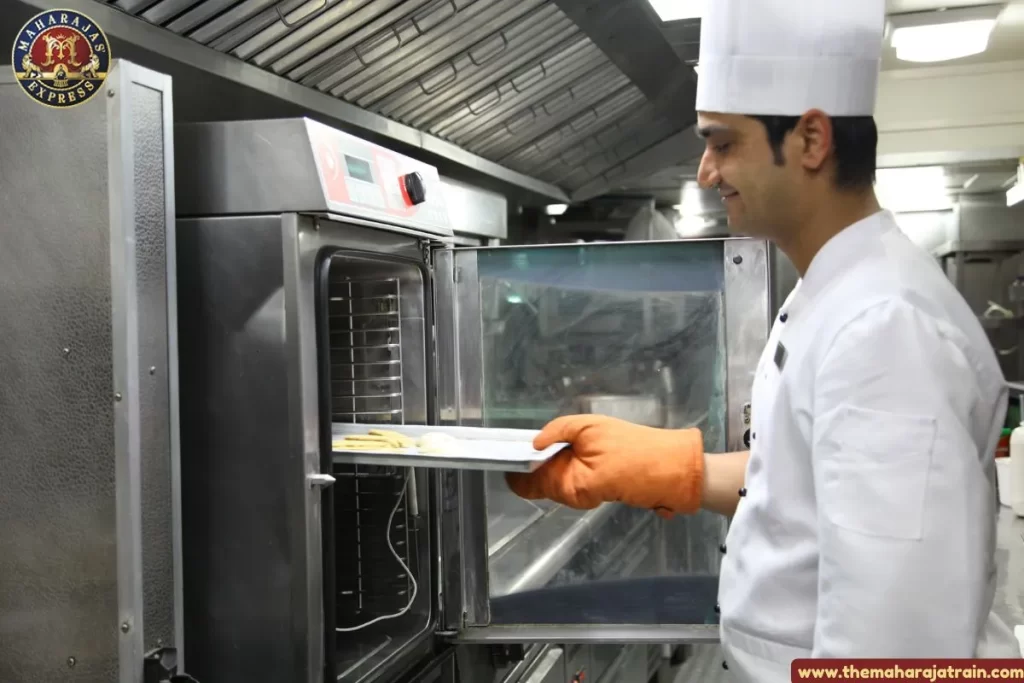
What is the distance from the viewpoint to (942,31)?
3074 mm

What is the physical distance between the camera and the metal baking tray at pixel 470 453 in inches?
56.2

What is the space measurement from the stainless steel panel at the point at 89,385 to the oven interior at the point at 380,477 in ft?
1.81

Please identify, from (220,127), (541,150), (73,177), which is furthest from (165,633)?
(541,150)

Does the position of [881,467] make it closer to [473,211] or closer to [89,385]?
[89,385]

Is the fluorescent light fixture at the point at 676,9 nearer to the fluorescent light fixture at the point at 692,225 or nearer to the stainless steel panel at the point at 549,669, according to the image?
the stainless steel panel at the point at 549,669

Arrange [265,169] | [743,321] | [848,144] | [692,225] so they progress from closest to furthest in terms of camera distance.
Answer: [848,144], [265,169], [743,321], [692,225]

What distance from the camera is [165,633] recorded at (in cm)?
129

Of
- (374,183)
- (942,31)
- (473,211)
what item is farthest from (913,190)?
(374,183)

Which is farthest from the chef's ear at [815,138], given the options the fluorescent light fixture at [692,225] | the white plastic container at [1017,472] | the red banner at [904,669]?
the fluorescent light fixture at [692,225]

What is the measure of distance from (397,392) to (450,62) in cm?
80

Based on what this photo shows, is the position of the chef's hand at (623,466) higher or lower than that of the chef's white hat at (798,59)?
lower

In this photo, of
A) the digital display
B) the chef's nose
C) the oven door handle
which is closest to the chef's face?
the chef's nose

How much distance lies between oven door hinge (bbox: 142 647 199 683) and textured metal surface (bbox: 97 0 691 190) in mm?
921

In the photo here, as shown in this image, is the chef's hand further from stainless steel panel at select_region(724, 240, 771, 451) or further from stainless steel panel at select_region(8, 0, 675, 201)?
stainless steel panel at select_region(8, 0, 675, 201)
